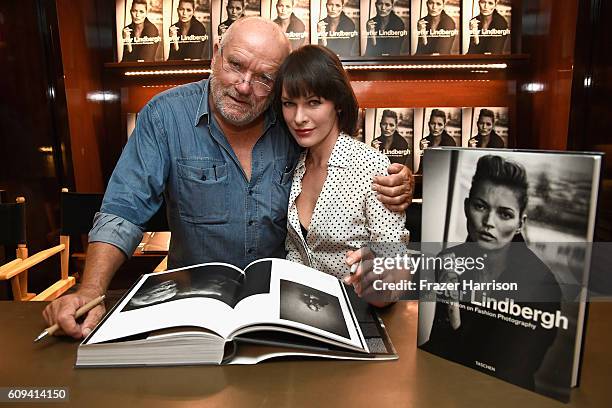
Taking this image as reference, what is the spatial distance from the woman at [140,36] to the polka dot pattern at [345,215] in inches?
63.0

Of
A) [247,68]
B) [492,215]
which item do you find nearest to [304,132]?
[247,68]

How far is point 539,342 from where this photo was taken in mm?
654

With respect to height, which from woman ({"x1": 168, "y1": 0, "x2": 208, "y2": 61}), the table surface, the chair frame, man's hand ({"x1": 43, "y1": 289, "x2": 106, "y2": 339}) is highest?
woman ({"x1": 168, "y1": 0, "x2": 208, "y2": 61})

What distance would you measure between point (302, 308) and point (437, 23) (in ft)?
6.77

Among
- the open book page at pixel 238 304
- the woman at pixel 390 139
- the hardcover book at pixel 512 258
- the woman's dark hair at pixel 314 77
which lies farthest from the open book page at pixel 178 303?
the woman at pixel 390 139

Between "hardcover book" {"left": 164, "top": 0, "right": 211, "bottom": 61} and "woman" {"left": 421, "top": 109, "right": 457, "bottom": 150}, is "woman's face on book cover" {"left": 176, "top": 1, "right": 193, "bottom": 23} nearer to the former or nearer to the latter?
"hardcover book" {"left": 164, "top": 0, "right": 211, "bottom": 61}

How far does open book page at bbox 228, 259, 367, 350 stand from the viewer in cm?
75

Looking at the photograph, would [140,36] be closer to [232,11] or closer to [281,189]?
[232,11]

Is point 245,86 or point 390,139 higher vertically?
point 245,86

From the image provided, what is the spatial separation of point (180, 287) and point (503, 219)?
1.78 ft

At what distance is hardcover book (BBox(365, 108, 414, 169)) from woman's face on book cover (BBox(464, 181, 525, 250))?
1.91m

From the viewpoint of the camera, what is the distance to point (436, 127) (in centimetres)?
256

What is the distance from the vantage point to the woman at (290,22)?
246 cm

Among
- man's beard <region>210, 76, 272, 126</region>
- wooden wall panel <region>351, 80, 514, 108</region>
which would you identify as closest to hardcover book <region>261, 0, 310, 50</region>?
wooden wall panel <region>351, 80, 514, 108</region>
